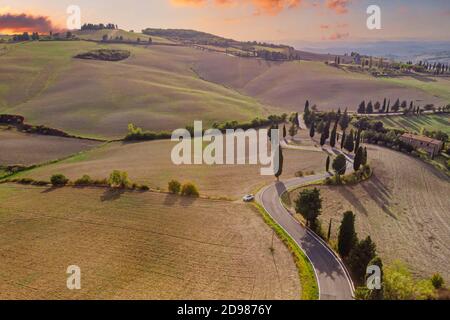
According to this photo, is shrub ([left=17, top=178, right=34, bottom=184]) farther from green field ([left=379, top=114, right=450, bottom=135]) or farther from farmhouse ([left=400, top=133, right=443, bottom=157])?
green field ([left=379, top=114, right=450, bottom=135])

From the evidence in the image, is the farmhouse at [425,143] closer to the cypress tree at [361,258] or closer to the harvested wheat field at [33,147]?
the cypress tree at [361,258]

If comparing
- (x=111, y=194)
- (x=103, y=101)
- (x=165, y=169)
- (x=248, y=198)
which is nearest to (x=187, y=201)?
(x=248, y=198)

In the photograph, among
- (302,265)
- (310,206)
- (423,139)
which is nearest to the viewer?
(302,265)

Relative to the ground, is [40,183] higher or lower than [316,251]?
higher

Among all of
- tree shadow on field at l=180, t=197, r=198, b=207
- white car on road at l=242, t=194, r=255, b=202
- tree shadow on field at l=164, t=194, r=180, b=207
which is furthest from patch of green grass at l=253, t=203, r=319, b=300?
tree shadow on field at l=164, t=194, r=180, b=207

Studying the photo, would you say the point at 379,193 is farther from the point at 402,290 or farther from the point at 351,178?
the point at 402,290

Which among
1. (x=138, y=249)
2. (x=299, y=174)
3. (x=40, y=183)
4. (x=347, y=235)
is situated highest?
(x=299, y=174)
